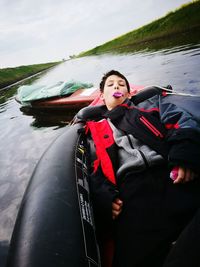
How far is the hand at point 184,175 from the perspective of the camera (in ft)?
5.28

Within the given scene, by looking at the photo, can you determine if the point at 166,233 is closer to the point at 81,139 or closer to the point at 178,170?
the point at 178,170

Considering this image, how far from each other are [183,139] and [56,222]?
1.07 meters

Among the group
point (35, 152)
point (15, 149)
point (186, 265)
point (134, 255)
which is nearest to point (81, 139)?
point (134, 255)

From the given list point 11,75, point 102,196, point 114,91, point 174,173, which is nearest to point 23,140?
point 114,91

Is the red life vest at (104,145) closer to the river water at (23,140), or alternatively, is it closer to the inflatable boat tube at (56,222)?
the inflatable boat tube at (56,222)

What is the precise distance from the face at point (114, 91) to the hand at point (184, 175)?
1.15 m

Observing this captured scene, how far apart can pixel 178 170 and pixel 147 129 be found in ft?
1.53

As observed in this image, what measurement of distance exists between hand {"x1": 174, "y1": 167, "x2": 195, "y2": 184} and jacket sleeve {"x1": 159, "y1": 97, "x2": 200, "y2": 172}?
4 cm

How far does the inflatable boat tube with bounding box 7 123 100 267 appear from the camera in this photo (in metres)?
1.31

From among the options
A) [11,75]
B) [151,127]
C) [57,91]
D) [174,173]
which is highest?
[151,127]

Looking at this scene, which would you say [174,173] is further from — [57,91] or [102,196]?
[57,91]

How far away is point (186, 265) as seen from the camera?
44.8 inches

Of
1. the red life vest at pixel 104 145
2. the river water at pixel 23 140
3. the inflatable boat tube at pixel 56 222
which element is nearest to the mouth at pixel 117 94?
the red life vest at pixel 104 145

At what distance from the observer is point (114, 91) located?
8.32ft
